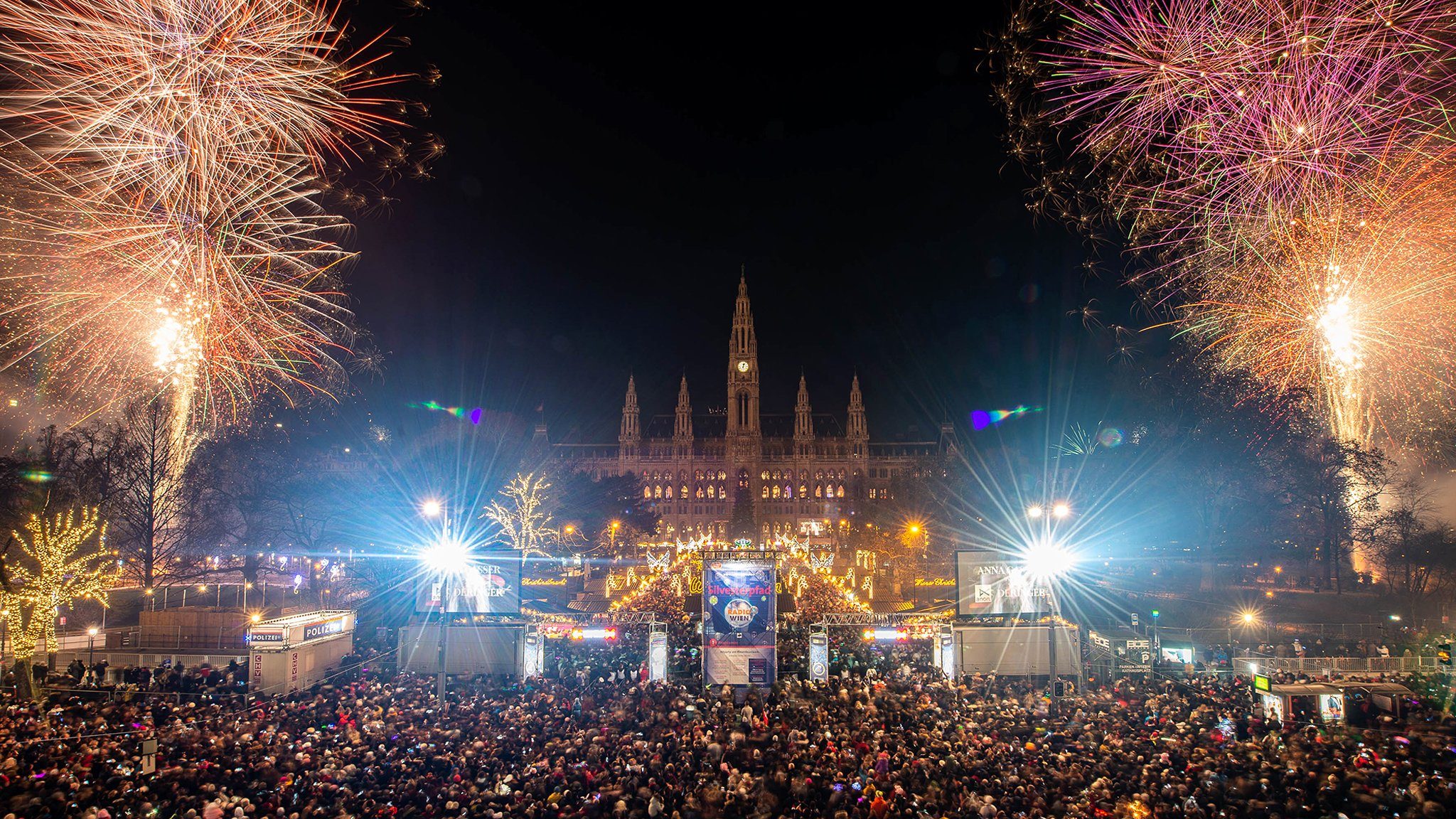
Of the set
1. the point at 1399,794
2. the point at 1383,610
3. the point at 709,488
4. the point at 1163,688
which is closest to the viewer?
the point at 1399,794

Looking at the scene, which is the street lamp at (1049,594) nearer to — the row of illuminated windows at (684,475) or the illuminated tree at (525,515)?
the illuminated tree at (525,515)

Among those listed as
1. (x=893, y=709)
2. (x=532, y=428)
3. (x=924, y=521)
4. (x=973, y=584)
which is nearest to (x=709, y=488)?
(x=532, y=428)

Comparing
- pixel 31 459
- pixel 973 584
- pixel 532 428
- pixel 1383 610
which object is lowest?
pixel 1383 610

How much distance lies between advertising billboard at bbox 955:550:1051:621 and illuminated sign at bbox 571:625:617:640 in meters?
9.68

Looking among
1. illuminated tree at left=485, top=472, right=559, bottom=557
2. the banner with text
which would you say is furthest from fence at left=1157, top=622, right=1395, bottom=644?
illuminated tree at left=485, top=472, right=559, bottom=557

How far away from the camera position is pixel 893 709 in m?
15.4

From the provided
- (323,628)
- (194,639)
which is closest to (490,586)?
(323,628)

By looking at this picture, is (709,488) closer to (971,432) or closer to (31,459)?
(971,432)

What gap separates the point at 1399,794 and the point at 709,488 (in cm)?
9489

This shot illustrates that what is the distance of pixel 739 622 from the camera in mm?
20688

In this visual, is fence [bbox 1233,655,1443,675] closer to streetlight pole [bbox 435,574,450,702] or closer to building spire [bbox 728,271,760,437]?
streetlight pole [bbox 435,574,450,702]

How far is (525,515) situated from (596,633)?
963 inches

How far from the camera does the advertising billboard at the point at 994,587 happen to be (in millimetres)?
22219

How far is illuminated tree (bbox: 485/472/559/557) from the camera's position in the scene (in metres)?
46.1
